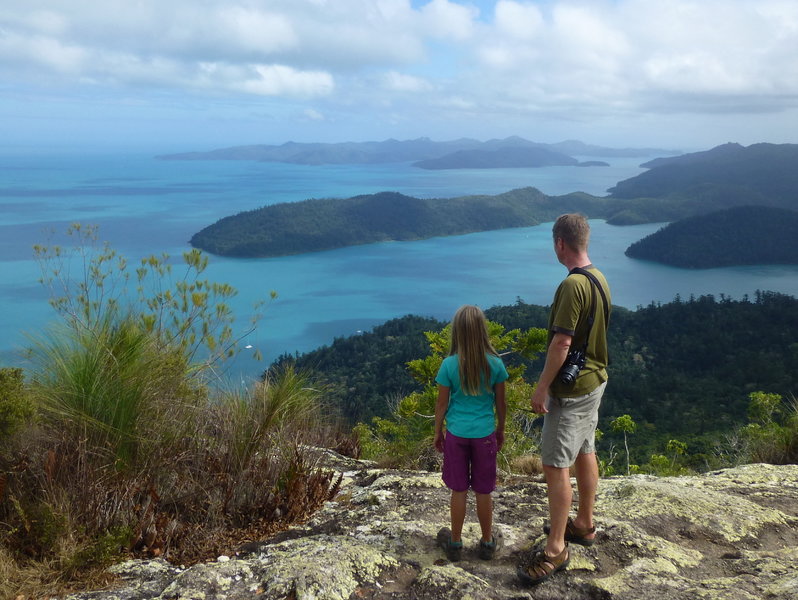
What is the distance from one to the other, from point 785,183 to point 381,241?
90629 mm

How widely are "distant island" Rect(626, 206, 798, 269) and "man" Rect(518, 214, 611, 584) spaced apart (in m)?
88.5

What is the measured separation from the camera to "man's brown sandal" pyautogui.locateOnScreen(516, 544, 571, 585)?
2123 mm

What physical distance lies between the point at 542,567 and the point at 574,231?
1216mm

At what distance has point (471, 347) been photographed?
226 centimetres

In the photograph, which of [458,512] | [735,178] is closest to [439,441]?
[458,512]

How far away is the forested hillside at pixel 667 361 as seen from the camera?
1065 inches

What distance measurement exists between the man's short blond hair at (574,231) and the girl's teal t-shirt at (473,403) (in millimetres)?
514

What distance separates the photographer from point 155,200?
405ft

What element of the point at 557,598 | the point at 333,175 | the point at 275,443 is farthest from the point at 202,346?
the point at 333,175

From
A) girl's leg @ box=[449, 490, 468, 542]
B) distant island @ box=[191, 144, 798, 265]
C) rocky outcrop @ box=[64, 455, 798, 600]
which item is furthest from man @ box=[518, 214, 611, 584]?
distant island @ box=[191, 144, 798, 265]

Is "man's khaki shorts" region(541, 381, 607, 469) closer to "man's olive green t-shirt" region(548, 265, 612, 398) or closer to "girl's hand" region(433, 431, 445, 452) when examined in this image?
"man's olive green t-shirt" region(548, 265, 612, 398)

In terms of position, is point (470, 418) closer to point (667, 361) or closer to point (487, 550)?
point (487, 550)

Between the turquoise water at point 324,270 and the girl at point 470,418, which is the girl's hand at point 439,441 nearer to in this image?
the girl at point 470,418

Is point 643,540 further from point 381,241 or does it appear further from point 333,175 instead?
point 333,175
